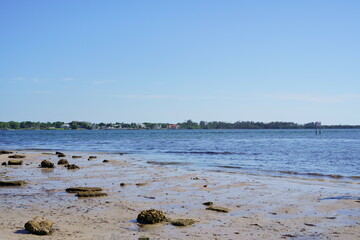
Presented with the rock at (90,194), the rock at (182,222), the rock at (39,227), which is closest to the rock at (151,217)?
the rock at (182,222)

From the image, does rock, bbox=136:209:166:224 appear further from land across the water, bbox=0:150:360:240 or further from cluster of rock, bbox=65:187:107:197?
cluster of rock, bbox=65:187:107:197

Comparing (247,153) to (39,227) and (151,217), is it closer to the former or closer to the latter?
(151,217)

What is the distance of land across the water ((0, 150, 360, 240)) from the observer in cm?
882

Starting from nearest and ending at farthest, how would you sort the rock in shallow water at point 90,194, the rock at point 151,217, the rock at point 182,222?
the rock at point 182,222 < the rock at point 151,217 < the rock in shallow water at point 90,194

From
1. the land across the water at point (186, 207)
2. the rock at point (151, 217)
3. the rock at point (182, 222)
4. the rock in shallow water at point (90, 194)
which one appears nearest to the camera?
the land across the water at point (186, 207)

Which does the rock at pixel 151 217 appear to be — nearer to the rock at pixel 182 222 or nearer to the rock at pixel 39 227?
the rock at pixel 182 222

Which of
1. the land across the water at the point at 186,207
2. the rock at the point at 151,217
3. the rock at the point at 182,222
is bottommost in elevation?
the land across the water at the point at 186,207

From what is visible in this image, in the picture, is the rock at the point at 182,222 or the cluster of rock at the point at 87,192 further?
the cluster of rock at the point at 87,192

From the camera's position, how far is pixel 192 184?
16.6 metres

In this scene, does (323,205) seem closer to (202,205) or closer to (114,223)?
(202,205)

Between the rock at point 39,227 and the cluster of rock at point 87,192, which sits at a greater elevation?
the rock at point 39,227

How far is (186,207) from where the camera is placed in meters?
11.7

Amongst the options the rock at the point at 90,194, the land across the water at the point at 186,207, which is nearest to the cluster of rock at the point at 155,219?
the land across the water at the point at 186,207

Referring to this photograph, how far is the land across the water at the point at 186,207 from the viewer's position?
8.82 meters
